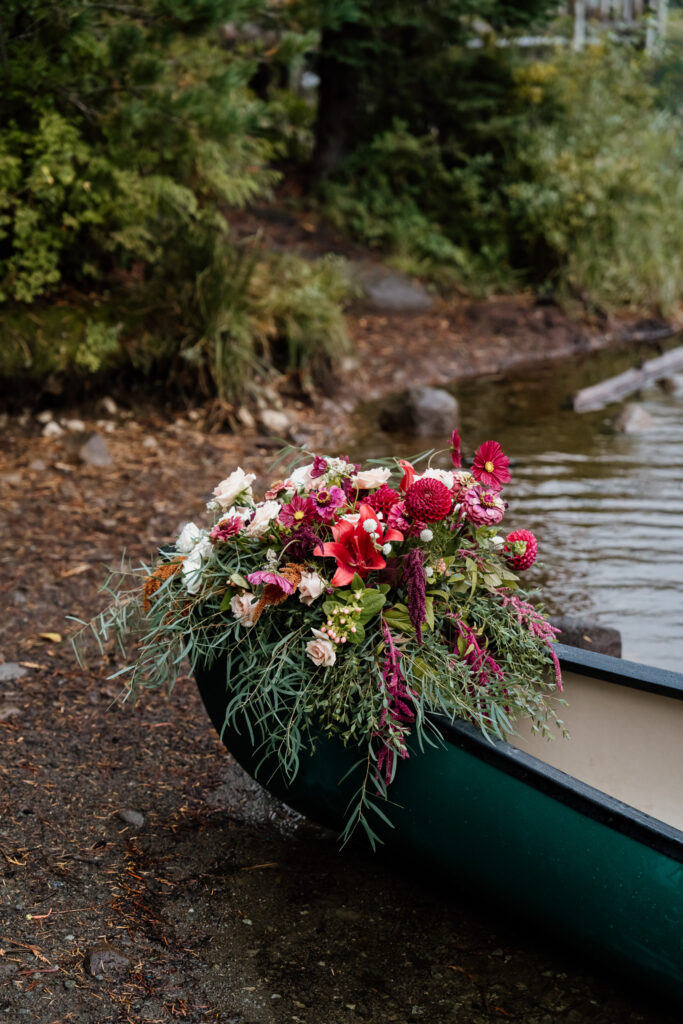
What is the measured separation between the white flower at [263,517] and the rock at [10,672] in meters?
1.74

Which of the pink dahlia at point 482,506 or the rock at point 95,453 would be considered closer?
the pink dahlia at point 482,506

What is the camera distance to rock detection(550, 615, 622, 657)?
4.24 metres

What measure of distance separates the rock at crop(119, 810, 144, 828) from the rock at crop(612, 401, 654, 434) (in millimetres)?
5925

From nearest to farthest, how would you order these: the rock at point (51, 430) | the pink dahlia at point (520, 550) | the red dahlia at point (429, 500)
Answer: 1. the red dahlia at point (429, 500)
2. the pink dahlia at point (520, 550)
3. the rock at point (51, 430)

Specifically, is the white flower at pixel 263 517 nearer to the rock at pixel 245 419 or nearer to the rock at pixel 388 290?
the rock at pixel 245 419

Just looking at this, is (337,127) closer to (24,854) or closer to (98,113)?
(98,113)

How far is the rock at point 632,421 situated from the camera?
8242 millimetres

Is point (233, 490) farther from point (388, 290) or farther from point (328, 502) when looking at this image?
→ point (388, 290)

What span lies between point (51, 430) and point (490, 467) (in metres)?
4.87

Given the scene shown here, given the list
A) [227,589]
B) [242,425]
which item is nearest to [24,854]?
[227,589]

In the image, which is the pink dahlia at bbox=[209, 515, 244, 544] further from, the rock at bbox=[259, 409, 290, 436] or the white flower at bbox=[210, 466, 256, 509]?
the rock at bbox=[259, 409, 290, 436]

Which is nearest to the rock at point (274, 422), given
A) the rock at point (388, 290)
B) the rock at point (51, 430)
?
the rock at point (51, 430)

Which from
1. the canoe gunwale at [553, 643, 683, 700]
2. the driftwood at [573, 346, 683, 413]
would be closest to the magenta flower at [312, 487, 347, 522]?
the canoe gunwale at [553, 643, 683, 700]

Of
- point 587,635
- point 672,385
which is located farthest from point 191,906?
point 672,385
